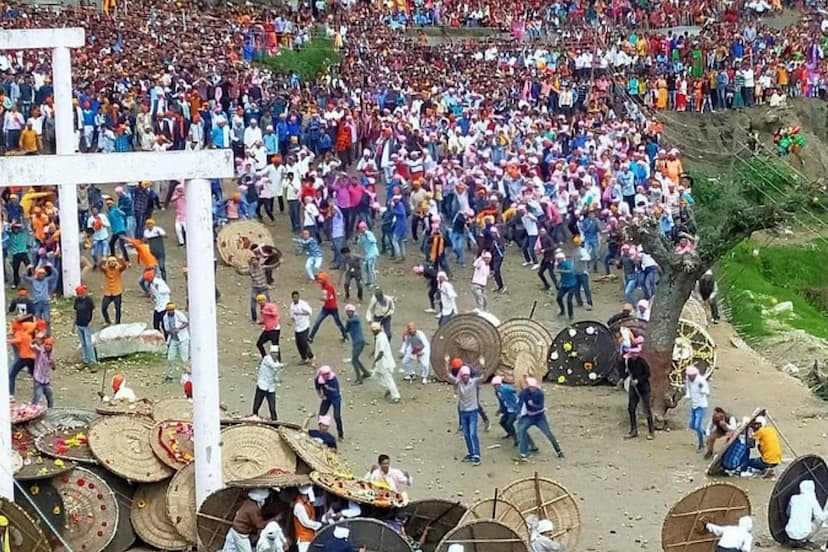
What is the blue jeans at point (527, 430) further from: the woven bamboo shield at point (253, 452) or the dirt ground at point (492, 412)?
the woven bamboo shield at point (253, 452)

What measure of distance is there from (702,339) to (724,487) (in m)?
7.38

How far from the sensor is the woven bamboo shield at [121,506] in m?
18.4

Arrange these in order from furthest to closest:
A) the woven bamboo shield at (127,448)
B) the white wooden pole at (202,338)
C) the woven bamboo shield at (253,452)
Result: 1. the woven bamboo shield at (253,452)
2. the woven bamboo shield at (127,448)
3. the white wooden pole at (202,338)

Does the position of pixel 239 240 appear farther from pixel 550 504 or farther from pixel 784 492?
pixel 784 492

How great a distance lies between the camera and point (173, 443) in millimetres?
19188

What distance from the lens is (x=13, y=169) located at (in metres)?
18.0

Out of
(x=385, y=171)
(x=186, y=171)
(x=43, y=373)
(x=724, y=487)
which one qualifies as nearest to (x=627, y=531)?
(x=724, y=487)

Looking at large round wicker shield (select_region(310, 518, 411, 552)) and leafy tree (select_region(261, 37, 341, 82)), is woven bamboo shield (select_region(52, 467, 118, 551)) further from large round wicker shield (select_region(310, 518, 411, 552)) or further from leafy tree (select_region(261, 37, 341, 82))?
leafy tree (select_region(261, 37, 341, 82))

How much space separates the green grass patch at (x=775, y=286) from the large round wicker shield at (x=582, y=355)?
17.7ft

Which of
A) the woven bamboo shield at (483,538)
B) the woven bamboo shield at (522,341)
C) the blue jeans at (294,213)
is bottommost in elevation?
the woven bamboo shield at (483,538)

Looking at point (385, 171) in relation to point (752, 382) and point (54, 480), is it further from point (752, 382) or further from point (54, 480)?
point (54, 480)

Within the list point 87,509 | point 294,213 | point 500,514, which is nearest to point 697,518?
point 500,514

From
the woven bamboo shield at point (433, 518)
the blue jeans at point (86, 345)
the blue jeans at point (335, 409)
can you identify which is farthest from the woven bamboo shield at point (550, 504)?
the blue jeans at point (86, 345)

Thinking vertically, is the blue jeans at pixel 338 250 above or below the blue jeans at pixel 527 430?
above
